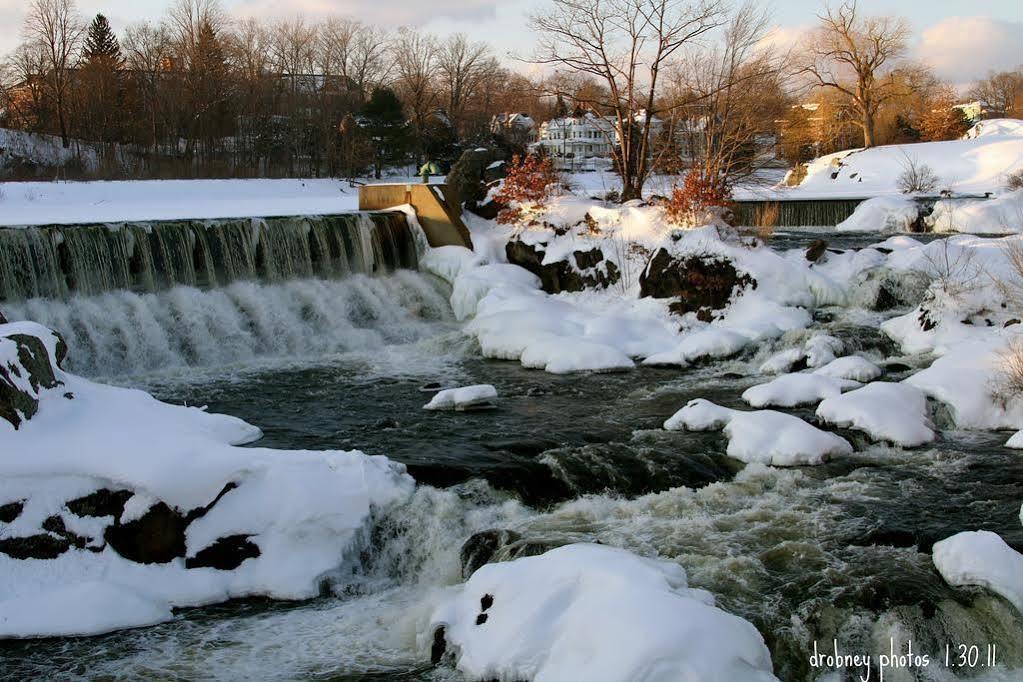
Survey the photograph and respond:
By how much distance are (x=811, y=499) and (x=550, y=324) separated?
7.34m

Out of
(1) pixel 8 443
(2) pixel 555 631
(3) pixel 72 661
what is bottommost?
(3) pixel 72 661

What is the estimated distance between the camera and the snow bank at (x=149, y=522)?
20.2 feet

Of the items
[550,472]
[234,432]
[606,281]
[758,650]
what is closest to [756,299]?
[606,281]

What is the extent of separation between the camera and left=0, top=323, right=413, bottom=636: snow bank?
6.16m

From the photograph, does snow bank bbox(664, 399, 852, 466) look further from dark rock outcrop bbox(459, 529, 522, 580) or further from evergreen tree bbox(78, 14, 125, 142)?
evergreen tree bbox(78, 14, 125, 142)

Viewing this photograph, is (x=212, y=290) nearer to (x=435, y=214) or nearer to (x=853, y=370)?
(x=435, y=214)

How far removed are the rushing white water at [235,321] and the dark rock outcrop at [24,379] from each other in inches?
194

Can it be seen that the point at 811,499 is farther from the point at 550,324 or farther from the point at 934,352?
the point at 550,324

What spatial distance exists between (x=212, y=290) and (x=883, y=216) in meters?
14.8

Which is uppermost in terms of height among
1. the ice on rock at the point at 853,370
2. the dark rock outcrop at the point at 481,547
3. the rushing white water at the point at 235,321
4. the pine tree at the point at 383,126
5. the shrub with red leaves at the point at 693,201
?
the pine tree at the point at 383,126

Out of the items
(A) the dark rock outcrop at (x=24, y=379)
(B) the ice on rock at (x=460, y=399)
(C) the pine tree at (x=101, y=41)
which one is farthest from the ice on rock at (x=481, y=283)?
(C) the pine tree at (x=101, y=41)

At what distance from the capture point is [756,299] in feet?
46.5

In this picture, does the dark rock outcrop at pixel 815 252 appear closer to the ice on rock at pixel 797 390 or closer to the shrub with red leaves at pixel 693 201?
the shrub with red leaves at pixel 693 201

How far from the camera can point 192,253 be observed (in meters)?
14.1
